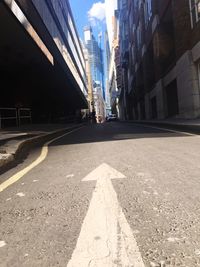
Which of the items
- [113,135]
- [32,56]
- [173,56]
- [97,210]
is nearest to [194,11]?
[173,56]

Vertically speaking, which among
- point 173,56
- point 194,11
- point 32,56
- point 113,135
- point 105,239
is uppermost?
point 194,11

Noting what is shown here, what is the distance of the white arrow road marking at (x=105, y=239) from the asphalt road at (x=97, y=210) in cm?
3

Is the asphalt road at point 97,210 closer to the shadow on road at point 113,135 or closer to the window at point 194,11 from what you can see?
the shadow on road at point 113,135

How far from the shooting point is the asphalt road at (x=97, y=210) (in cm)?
354

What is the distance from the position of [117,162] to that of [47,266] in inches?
212

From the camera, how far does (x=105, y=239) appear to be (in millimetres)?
3840

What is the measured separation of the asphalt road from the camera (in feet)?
11.6

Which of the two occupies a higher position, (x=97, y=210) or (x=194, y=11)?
(x=194, y=11)

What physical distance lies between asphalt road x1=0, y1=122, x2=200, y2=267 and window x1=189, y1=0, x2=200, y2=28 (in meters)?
19.2

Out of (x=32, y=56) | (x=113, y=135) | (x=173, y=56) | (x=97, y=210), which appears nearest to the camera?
(x=97, y=210)

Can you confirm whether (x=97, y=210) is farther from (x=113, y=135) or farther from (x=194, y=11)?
(x=194, y=11)

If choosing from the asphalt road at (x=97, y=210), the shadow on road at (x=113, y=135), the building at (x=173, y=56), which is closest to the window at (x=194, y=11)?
the building at (x=173, y=56)

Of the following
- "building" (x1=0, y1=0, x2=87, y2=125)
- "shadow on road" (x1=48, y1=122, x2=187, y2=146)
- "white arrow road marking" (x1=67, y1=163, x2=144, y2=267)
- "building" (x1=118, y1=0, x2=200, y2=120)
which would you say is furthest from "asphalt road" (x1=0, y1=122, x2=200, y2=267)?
"building" (x1=118, y1=0, x2=200, y2=120)

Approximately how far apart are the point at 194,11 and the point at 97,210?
24109 mm
